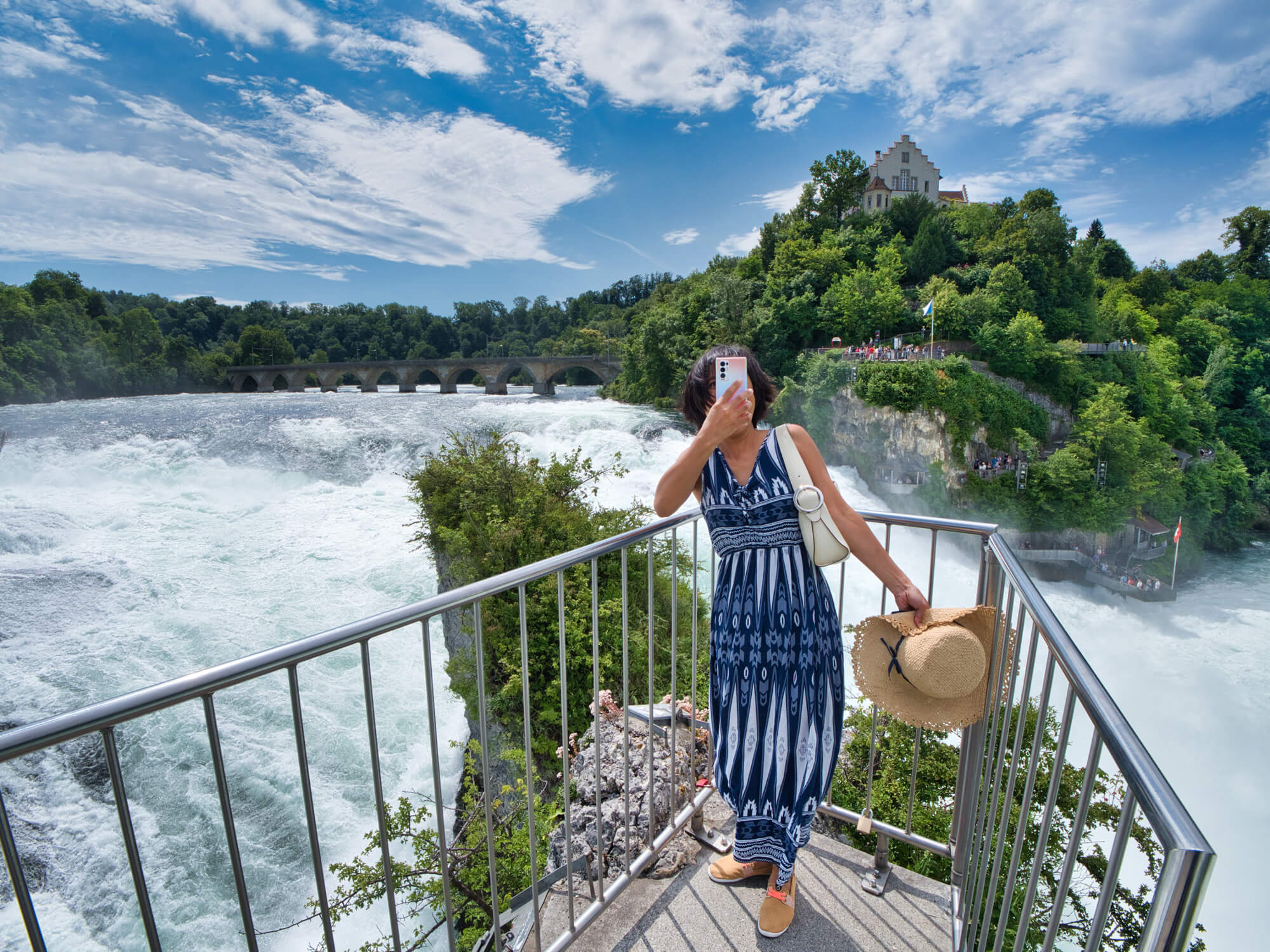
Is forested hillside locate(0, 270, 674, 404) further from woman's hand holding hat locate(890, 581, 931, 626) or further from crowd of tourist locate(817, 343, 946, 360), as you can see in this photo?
woman's hand holding hat locate(890, 581, 931, 626)

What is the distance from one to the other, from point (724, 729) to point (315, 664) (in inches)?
374

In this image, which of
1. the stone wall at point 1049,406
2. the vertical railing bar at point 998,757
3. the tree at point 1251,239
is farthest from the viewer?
the tree at point 1251,239

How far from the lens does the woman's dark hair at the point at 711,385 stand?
1.94 m

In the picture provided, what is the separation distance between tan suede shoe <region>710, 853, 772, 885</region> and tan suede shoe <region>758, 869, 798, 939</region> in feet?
0.59

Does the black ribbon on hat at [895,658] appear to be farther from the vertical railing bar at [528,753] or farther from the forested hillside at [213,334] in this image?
the forested hillside at [213,334]

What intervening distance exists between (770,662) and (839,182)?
4912cm

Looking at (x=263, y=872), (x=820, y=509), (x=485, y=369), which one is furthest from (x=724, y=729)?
(x=485, y=369)

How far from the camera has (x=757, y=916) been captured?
7.09 feet

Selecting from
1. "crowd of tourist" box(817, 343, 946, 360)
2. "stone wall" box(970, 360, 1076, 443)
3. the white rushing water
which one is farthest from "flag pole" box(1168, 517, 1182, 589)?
"crowd of tourist" box(817, 343, 946, 360)

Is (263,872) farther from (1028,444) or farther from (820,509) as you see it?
(1028,444)

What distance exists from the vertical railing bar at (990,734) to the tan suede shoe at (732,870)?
641 millimetres

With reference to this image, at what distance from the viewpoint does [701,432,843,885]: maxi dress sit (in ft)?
6.16

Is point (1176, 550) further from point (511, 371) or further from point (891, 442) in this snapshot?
point (511, 371)

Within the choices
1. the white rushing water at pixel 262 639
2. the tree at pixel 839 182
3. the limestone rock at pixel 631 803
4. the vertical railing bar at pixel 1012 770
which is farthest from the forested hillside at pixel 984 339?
the vertical railing bar at pixel 1012 770
